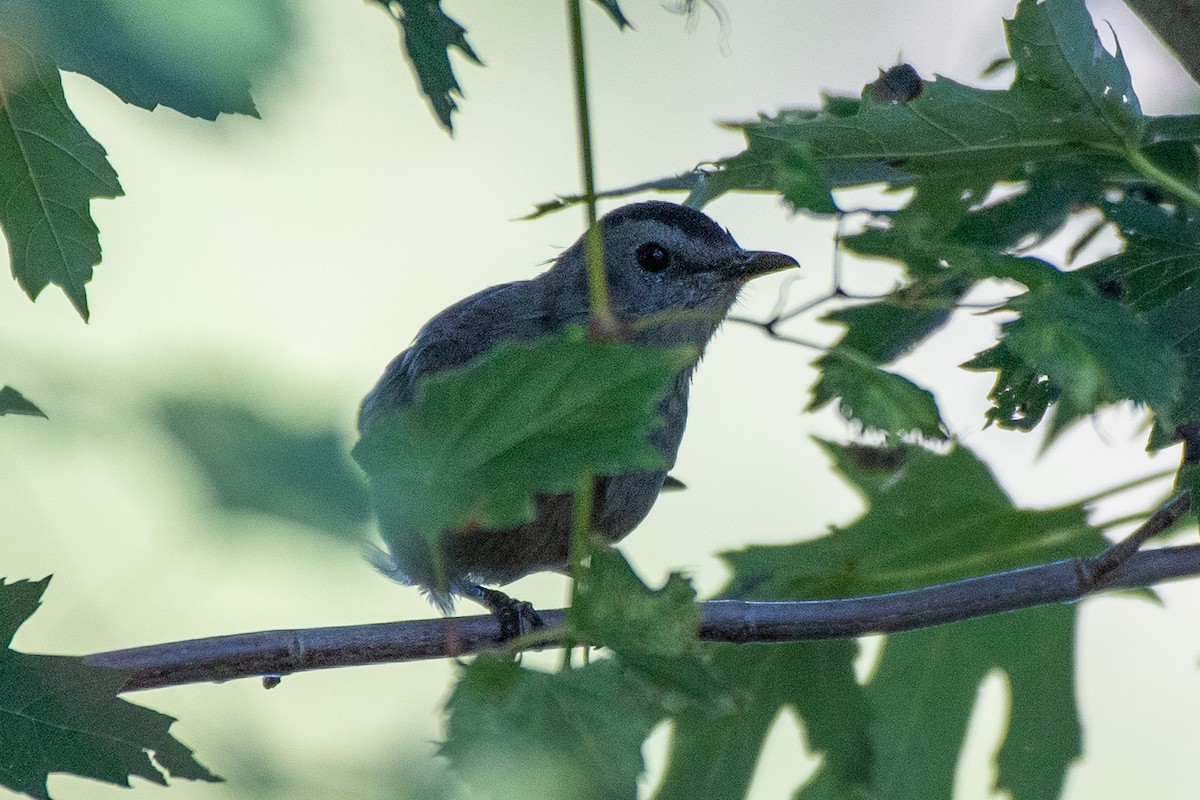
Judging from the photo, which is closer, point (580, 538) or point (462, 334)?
point (580, 538)

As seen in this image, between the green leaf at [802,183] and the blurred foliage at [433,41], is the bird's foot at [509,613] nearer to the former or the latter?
the blurred foliage at [433,41]

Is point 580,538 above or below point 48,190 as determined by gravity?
below

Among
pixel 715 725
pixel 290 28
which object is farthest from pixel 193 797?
pixel 290 28

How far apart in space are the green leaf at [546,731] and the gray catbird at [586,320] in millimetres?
1408

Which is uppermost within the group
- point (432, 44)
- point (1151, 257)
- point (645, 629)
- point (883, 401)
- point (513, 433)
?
point (432, 44)

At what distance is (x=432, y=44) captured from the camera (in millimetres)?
1600

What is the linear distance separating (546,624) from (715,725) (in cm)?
32

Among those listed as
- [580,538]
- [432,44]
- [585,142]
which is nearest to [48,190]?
[432,44]

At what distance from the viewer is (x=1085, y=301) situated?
4.19 feet

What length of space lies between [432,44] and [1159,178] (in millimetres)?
856

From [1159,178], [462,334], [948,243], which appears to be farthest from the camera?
[462,334]

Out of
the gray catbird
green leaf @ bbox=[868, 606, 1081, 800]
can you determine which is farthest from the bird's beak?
green leaf @ bbox=[868, 606, 1081, 800]

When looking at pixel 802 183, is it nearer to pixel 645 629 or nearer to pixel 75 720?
pixel 645 629

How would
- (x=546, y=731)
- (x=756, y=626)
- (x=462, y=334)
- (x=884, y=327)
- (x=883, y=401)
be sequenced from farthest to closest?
(x=462, y=334) → (x=884, y=327) → (x=756, y=626) → (x=883, y=401) → (x=546, y=731)
